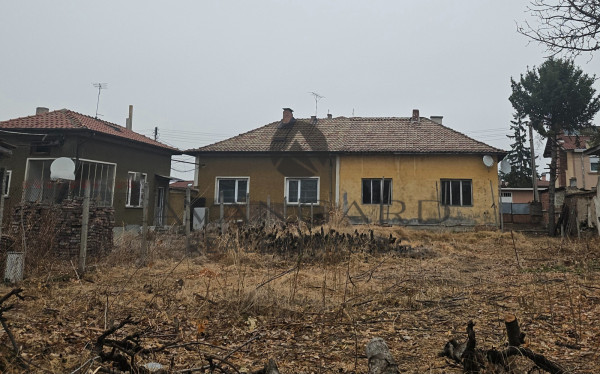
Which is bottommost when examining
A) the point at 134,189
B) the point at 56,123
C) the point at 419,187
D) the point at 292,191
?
the point at 134,189

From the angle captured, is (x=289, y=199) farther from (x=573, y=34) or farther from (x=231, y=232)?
(x=573, y=34)

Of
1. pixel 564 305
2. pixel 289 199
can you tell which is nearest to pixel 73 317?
pixel 564 305

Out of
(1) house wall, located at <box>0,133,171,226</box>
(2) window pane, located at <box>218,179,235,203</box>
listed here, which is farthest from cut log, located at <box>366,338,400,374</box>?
(2) window pane, located at <box>218,179,235,203</box>

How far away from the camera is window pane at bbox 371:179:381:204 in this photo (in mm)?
18469

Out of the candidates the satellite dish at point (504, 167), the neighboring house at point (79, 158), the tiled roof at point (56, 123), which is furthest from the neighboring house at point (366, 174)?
the tiled roof at point (56, 123)

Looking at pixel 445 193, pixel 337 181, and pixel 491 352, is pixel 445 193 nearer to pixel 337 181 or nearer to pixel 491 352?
pixel 337 181

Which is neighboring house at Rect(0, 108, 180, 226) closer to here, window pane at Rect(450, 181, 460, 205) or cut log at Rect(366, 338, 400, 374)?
window pane at Rect(450, 181, 460, 205)

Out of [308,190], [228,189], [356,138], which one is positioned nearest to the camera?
[308,190]

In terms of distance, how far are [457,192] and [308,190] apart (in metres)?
6.43

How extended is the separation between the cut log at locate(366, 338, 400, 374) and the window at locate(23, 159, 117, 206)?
40.4 feet

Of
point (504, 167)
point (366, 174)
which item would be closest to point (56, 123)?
point (366, 174)

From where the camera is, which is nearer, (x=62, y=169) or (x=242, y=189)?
(x=62, y=169)

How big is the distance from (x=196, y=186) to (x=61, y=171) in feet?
23.1

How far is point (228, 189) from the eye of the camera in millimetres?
19422
